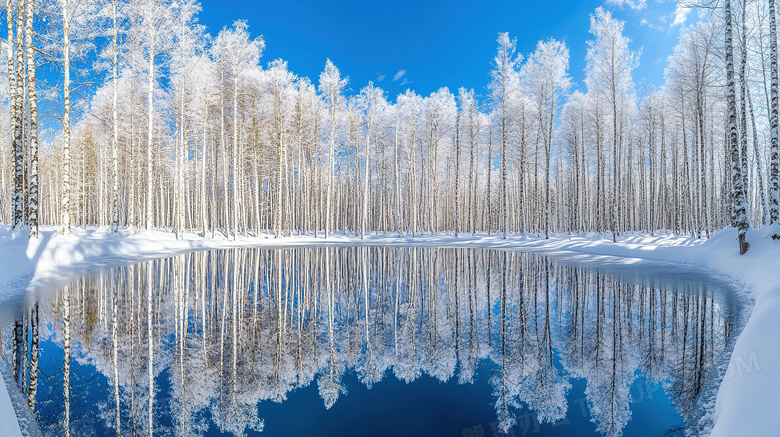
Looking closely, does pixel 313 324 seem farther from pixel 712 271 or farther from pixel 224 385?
pixel 712 271

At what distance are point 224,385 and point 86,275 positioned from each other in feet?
30.7

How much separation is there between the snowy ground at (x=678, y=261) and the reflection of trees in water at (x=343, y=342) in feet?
1.96

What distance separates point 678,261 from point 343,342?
15815 mm

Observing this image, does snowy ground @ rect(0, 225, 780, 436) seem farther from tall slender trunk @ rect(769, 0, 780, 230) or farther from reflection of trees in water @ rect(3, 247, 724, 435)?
tall slender trunk @ rect(769, 0, 780, 230)

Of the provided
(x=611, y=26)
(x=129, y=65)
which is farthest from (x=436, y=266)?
(x=129, y=65)

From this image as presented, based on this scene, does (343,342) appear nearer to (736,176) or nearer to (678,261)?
(736,176)

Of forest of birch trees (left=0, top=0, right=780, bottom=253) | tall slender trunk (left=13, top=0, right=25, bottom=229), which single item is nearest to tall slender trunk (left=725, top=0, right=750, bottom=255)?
forest of birch trees (left=0, top=0, right=780, bottom=253)

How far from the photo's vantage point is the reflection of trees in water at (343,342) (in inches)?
149

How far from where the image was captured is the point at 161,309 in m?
7.19

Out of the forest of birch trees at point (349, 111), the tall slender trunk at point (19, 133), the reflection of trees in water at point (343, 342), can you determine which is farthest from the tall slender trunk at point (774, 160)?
the tall slender trunk at point (19, 133)

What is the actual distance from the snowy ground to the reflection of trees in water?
60 centimetres

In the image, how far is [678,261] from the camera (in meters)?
15.0

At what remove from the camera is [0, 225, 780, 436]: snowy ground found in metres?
2.88

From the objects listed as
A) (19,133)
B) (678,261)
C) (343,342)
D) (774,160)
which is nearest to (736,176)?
(774,160)
